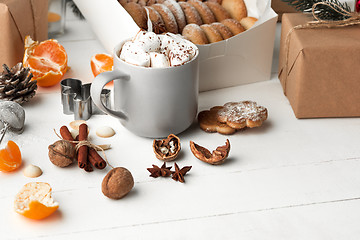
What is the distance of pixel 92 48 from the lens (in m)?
1.27

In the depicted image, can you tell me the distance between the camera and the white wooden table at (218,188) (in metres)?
0.70

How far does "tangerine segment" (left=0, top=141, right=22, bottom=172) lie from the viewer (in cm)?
A: 79

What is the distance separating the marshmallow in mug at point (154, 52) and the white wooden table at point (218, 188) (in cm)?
15

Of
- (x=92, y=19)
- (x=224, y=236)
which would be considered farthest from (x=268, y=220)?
(x=92, y=19)

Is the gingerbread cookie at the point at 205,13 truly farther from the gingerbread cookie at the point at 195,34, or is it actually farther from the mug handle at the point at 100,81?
the mug handle at the point at 100,81

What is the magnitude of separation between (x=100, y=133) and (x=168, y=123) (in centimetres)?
14

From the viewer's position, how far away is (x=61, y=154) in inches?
31.7

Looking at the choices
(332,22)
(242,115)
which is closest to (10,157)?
(242,115)

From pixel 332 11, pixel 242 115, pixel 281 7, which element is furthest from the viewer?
pixel 281 7

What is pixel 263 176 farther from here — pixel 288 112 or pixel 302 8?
pixel 302 8

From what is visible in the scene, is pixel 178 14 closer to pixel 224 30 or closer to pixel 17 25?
pixel 224 30

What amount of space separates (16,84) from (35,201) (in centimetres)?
36

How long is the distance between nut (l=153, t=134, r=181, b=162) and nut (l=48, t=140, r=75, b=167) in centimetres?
15

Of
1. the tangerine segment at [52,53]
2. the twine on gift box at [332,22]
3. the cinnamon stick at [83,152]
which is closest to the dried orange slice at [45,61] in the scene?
the tangerine segment at [52,53]
